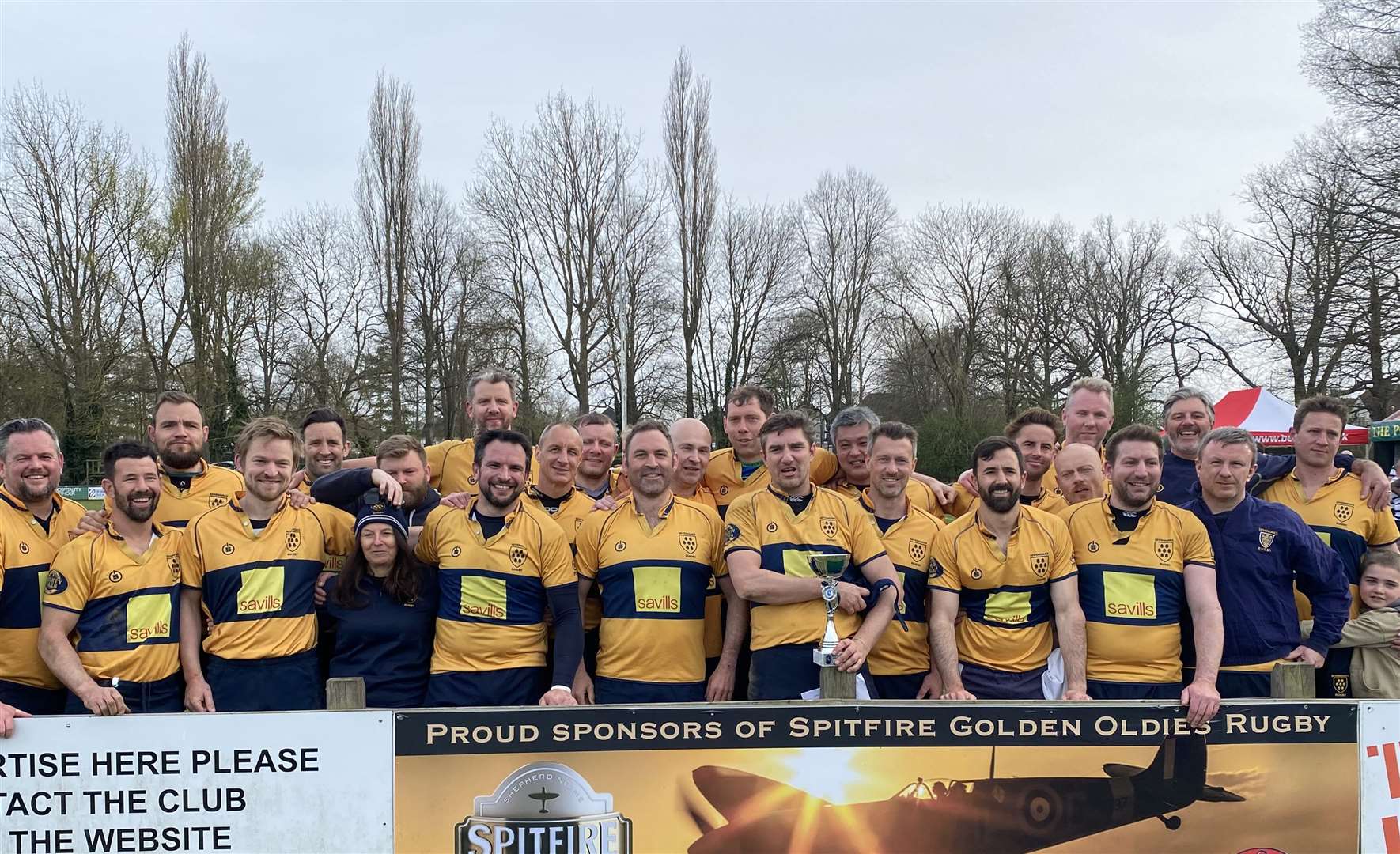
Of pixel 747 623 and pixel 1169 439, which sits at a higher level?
pixel 1169 439

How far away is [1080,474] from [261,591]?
407 cm

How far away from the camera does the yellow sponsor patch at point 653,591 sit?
4.39m

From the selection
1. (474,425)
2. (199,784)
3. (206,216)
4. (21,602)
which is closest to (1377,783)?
(199,784)

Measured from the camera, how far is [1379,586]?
15.6ft

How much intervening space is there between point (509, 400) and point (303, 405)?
2929 centimetres

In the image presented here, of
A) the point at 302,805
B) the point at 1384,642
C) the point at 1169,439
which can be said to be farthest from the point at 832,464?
the point at 302,805

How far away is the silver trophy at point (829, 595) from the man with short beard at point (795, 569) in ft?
0.18

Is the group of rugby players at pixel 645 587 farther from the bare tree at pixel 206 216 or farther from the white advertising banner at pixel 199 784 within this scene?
the bare tree at pixel 206 216

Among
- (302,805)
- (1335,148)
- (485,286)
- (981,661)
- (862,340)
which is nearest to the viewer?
(302,805)

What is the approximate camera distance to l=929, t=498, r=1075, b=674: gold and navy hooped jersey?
4305 mm

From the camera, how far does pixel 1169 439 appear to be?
5734 mm

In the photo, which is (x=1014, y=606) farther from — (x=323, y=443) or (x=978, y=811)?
(x=323, y=443)

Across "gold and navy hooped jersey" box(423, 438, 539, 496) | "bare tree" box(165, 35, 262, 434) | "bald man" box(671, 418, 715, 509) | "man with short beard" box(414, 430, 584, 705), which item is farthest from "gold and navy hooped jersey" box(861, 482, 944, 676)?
"bare tree" box(165, 35, 262, 434)

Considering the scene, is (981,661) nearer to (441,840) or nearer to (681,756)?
(681,756)
